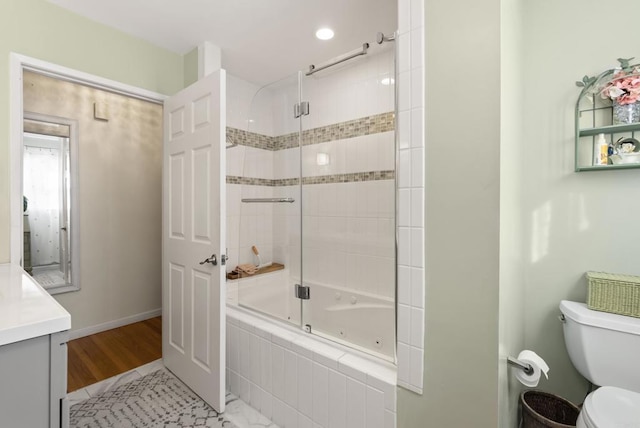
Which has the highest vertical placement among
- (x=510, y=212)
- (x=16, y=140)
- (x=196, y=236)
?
(x=16, y=140)

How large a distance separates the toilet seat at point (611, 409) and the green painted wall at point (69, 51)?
2798 millimetres

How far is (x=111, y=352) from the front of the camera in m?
2.59

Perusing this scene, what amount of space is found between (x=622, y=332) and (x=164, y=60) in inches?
126

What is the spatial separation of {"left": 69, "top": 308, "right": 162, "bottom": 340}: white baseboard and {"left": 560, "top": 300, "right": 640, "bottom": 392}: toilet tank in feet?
12.1

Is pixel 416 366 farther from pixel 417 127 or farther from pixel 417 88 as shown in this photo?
pixel 417 88

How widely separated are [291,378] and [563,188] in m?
1.80

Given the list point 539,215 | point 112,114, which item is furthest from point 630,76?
point 112,114

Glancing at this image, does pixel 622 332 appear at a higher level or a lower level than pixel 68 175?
lower

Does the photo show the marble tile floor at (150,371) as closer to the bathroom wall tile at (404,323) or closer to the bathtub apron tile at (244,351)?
the bathtub apron tile at (244,351)

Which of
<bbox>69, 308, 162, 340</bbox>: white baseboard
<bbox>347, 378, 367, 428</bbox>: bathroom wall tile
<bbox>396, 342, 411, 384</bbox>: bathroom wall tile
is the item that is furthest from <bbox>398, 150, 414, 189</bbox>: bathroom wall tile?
<bbox>69, 308, 162, 340</bbox>: white baseboard

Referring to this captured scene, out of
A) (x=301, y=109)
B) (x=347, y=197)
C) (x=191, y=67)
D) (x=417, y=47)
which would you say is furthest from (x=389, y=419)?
(x=191, y=67)

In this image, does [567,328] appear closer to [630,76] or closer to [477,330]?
[477,330]

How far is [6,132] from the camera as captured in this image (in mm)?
1671

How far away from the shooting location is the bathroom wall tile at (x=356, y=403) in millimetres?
1366
